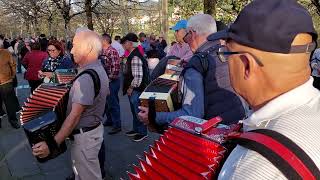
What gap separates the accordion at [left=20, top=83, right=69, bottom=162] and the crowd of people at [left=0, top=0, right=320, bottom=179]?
0.23ft

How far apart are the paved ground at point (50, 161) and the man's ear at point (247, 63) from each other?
410cm

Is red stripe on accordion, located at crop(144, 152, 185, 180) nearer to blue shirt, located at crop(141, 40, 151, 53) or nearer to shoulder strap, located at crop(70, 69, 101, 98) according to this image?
shoulder strap, located at crop(70, 69, 101, 98)

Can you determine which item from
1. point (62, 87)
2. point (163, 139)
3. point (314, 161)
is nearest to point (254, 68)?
point (314, 161)

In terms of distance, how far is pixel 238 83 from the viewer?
50.8 inches

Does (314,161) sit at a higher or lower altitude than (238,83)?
lower

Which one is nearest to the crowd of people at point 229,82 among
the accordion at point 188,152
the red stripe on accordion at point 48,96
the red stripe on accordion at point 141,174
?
the red stripe on accordion at point 48,96

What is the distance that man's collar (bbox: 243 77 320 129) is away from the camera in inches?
45.4

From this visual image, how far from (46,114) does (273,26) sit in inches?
97.9

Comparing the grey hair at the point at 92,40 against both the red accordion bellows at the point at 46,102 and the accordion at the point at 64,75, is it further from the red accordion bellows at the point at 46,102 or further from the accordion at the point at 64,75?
the accordion at the point at 64,75

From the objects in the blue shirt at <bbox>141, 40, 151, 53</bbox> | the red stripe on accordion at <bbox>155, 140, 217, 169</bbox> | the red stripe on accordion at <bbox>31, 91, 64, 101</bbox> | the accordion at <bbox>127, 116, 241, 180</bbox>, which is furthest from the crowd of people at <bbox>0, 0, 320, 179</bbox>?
the blue shirt at <bbox>141, 40, 151, 53</bbox>

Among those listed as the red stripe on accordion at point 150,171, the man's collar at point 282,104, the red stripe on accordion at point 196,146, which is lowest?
the red stripe on accordion at point 150,171

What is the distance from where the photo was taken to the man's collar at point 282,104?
1154 millimetres

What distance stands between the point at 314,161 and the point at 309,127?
11 cm

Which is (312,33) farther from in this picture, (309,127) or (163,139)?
(163,139)
